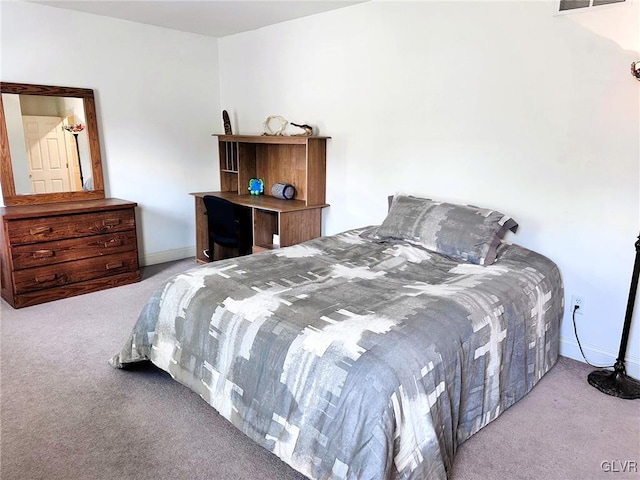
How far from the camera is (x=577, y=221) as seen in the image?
2.61 m

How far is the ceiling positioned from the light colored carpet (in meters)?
2.75

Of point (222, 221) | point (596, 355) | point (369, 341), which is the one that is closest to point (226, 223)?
point (222, 221)

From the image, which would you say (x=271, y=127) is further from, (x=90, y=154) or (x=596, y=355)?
(x=596, y=355)

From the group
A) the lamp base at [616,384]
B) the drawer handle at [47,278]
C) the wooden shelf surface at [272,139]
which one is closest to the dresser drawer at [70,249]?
the drawer handle at [47,278]

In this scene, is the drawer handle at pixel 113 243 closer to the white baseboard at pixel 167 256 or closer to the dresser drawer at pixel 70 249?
the dresser drawer at pixel 70 249

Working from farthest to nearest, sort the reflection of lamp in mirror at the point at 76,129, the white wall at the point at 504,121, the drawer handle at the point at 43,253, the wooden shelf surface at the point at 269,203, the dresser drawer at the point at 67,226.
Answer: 1. the reflection of lamp in mirror at the point at 76,129
2. the wooden shelf surface at the point at 269,203
3. the drawer handle at the point at 43,253
4. the dresser drawer at the point at 67,226
5. the white wall at the point at 504,121

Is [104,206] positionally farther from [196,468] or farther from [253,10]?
[196,468]

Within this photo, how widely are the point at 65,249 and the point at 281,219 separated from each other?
5.78 ft

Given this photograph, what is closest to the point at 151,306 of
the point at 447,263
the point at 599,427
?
the point at 447,263

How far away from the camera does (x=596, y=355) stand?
2631mm

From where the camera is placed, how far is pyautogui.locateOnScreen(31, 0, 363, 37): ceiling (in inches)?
137

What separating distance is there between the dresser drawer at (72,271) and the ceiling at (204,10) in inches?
82.4

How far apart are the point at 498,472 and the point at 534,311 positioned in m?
0.86

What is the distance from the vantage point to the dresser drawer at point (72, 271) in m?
3.36
